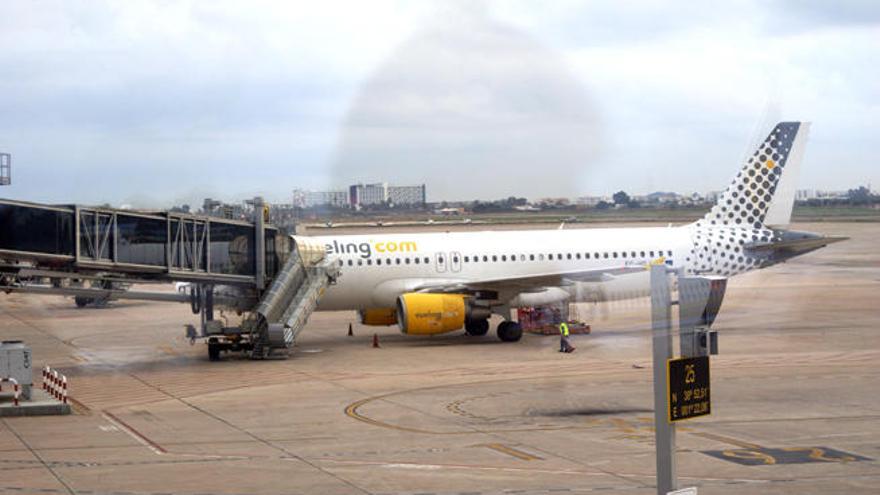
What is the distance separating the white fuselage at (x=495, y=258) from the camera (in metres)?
50.3

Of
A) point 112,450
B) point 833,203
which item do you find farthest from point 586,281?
point 112,450

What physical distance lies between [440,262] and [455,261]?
0.64 metres

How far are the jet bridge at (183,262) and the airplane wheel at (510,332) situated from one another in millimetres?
7097

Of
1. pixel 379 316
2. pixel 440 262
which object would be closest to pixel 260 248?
pixel 379 316

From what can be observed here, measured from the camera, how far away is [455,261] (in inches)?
2039

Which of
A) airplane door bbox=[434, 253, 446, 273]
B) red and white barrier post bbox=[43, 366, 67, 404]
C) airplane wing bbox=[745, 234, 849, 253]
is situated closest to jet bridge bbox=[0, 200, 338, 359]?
red and white barrier post bbox=[43, 366, 67, 404]

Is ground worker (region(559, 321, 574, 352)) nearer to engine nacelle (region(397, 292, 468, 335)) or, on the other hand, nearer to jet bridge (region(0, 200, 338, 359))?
engine nacelle (region(397, 292, 468, 335))

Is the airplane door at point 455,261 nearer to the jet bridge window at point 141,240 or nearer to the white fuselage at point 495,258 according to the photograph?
the white fuselage at point 495,258

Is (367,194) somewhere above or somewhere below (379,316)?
above

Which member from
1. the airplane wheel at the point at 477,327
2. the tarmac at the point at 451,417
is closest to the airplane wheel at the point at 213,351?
the tarmac at the point at 451,417

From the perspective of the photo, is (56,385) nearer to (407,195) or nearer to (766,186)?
(407,195)

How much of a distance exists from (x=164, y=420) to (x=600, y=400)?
1210 centimetres

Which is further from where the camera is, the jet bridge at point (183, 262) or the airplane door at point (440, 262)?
the airplane door at point (440, 262)

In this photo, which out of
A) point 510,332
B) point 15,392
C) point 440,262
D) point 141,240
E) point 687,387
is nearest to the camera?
point 687,387
